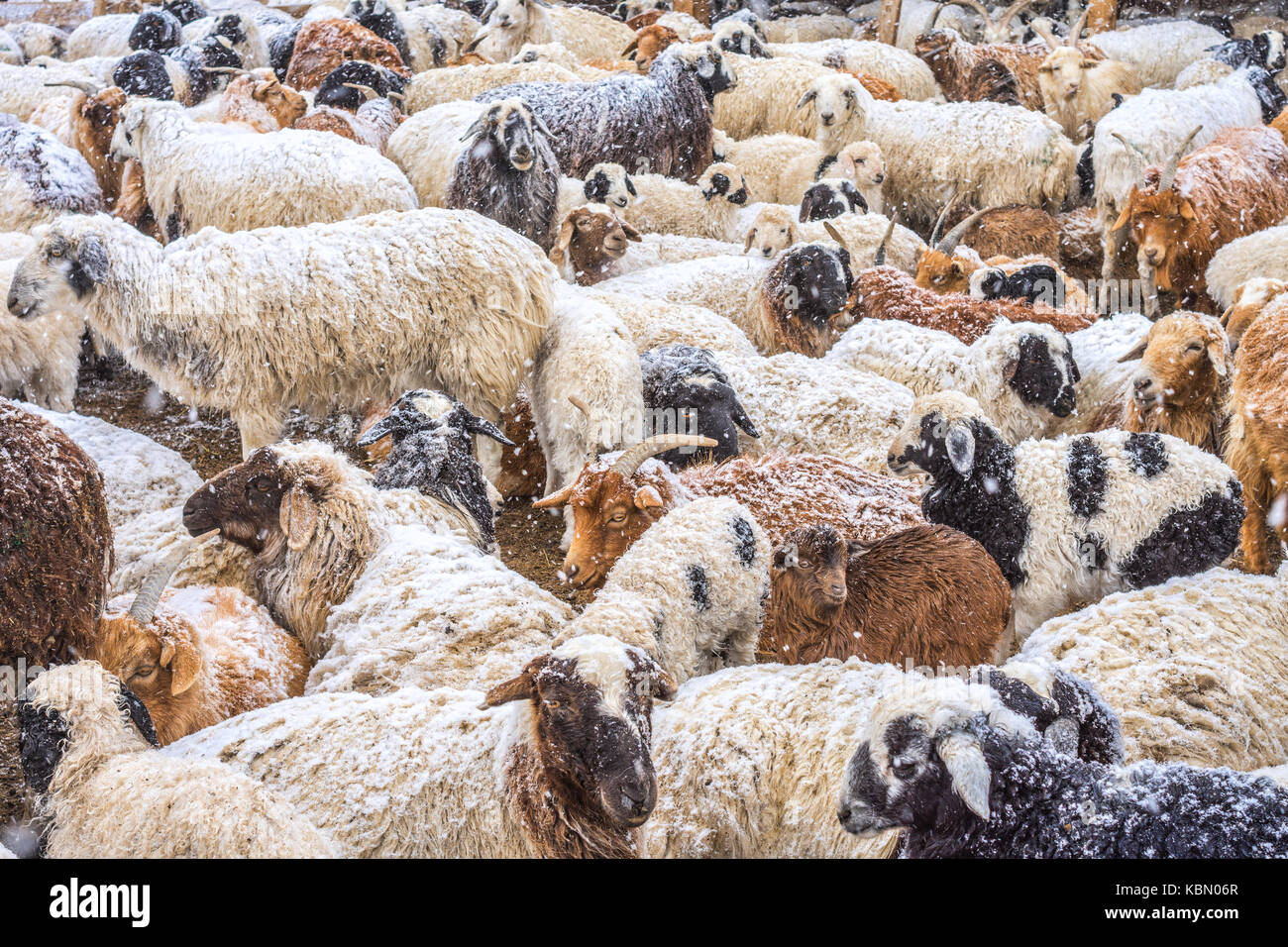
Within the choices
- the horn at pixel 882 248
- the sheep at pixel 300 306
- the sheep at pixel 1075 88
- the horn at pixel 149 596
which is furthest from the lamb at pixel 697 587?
the sheep at pixel 1075 88

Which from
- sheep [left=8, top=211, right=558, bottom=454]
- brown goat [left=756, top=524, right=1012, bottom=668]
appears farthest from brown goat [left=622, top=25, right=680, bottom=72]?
brown goat [left=756, top=524, right=1012, bottom=668]

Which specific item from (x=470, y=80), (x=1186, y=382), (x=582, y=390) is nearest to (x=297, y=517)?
(x=582, y=390)

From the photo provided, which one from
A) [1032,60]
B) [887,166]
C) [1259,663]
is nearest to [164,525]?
[1259,663]

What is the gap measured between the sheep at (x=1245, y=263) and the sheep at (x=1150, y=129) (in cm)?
82

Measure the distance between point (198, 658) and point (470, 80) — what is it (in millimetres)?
6956

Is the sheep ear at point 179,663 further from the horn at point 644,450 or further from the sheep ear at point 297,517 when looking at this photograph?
the horn at point 644,450

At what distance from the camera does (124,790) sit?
2701 millimetres

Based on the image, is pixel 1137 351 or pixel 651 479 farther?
pixel 1137 351

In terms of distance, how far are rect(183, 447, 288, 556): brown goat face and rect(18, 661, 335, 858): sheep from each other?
3.96ft

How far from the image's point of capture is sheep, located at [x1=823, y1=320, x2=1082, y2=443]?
5.12 m

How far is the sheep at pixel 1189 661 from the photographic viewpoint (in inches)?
125

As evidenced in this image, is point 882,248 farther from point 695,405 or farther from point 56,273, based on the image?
point 56,273

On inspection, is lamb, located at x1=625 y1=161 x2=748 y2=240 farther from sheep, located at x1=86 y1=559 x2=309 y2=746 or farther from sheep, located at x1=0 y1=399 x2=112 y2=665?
sheep, located at x1=0 y1=399 x2=112 y2=665

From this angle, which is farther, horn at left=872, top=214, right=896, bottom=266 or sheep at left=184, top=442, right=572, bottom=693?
horn at left=872, top=214, right=896, bottom=266
